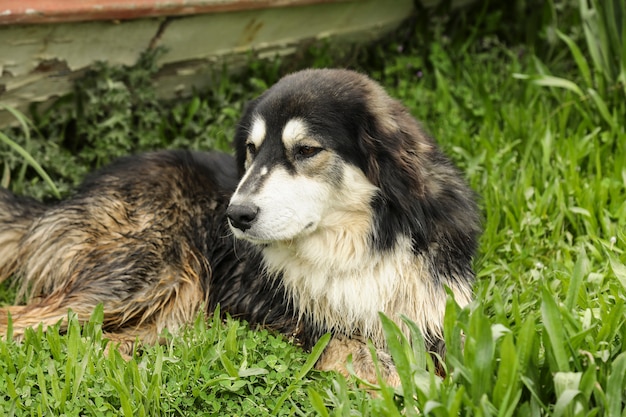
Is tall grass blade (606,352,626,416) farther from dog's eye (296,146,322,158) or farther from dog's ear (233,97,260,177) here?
dog's ear (233,97,260,177)

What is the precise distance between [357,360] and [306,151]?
0.90m

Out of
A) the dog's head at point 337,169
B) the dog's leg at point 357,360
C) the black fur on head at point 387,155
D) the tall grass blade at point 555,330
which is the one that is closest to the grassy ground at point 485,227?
the tall grass blade at point 555,330

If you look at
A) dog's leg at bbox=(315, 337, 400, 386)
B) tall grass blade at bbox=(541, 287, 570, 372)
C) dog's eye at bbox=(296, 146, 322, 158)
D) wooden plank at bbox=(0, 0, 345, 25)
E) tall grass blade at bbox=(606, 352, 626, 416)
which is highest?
wooden plank at bbox=(0, 0, 345, 25)

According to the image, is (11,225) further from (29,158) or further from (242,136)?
(242,136)

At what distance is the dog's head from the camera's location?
3.36 meters

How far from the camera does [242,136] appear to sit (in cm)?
383

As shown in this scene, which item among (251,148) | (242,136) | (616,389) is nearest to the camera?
(616,389)

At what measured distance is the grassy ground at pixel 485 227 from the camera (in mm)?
2641

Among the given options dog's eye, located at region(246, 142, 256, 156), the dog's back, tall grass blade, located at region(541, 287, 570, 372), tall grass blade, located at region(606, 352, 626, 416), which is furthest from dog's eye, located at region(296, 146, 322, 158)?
tall grass blade, located at region(606, 352, 626, 416)

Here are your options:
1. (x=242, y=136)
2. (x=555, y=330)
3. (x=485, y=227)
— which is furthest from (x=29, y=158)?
(x=555, y=330)

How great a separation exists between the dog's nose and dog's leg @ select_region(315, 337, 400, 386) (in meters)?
0.67

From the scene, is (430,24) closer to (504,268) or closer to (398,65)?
(398,65)

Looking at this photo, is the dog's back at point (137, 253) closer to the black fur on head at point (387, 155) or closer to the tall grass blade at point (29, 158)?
the tall grass blade at point (29, 158)

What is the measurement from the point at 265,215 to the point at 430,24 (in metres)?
3.41
